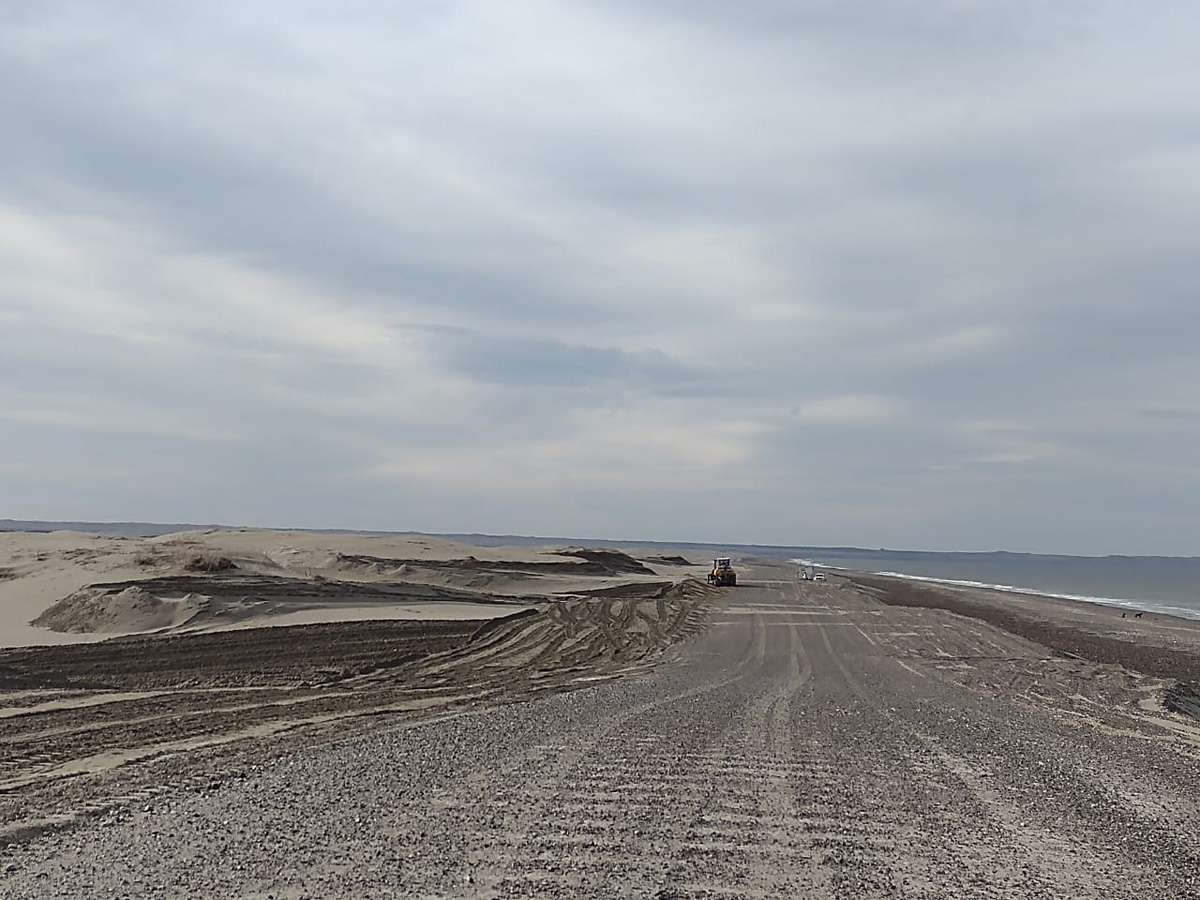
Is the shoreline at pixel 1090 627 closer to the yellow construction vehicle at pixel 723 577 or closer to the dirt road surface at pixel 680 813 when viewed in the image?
the yellow construction vehicle at pixel 723 577

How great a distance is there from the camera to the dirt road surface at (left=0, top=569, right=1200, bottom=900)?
727 cm

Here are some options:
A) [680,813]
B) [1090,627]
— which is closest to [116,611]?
[680,813]

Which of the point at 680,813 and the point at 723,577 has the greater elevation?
the point at 723,577

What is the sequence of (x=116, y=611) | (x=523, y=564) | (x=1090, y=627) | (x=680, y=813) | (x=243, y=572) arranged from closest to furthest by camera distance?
1. (x=680, y=813)
2. (x=116, y=611)
3. (x=243, y=572)
4. (x=1090, y=627)
5. (x=523, y=564)

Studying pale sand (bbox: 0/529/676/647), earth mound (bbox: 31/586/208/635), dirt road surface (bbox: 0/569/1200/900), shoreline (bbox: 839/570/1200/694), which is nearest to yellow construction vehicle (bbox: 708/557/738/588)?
pale sand (bbox: 0/529/676/647)

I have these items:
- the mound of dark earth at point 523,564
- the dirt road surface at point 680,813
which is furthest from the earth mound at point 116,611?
the mound of dark earth at point 523,564

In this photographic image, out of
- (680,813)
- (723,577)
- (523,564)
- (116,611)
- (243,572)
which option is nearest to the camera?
(680,813)

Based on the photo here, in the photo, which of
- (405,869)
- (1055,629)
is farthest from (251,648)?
(1055,629)

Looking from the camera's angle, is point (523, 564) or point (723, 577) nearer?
Result: point (523, 564)

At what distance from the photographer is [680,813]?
9008 mm

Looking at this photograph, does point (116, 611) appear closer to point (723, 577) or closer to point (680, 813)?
point (680, 813)

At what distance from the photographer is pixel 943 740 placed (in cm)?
1325

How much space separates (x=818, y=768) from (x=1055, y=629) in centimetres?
3401

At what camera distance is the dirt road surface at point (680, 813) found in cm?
727
